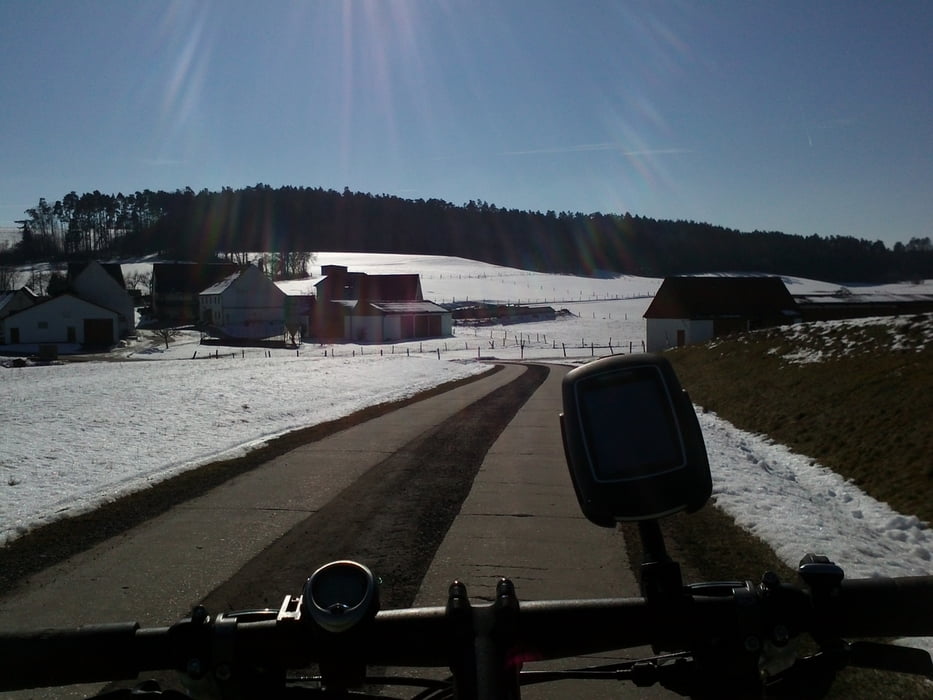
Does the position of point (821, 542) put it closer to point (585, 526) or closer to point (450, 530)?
point (585, 526)

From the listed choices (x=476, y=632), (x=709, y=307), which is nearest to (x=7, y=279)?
(x=709, y=307)

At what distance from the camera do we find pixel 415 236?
588 feet

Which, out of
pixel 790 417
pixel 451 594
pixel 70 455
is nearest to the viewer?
pixel 451 594

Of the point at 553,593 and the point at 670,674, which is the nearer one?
the point at 670,674

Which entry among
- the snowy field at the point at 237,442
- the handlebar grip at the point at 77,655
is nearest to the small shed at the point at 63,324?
the snowy field at the point at 237,442

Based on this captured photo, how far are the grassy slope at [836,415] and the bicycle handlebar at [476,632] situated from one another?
3.14 m

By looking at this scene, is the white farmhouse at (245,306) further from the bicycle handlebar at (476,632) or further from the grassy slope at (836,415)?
the bicycle handlebar at (476,632)

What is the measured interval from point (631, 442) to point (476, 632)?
0.61 m

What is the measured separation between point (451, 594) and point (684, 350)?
125ft

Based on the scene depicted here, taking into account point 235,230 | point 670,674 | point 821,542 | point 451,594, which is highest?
point 235,230

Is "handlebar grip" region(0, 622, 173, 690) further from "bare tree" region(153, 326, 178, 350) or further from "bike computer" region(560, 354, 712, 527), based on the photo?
"bare tree" region(153, 326, 178, 350)

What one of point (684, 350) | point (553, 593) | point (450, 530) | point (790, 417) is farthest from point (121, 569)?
point (684, 350)

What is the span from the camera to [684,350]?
38594mm

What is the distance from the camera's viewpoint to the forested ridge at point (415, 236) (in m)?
121
